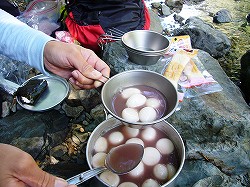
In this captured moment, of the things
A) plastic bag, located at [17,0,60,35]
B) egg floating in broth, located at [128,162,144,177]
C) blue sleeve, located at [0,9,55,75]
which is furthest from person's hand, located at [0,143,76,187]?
plastic bag, located at [17,0,60,35]

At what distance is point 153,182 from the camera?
186cm

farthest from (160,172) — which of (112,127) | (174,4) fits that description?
(174,4)

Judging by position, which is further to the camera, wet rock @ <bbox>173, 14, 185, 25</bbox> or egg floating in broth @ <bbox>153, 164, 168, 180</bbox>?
wet rock @ <bbox>173, 14, 185, 25</bbox>

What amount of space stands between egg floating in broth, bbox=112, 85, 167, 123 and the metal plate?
3.87 feet

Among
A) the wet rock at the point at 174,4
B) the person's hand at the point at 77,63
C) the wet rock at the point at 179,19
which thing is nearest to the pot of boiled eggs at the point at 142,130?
the person's hand at the point at 77,63

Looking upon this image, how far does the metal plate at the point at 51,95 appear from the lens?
297 cm

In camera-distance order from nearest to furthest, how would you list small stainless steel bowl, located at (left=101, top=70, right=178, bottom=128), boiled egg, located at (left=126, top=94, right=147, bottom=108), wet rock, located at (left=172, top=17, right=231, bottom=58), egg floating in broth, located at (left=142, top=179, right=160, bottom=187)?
egg floating in broth, located at (left=142, top=179, right=160, bottom=187)
small stainless steel bowl, located at (left=101, top=70, right=178, bottom=128)
boiled egg, located at (left=126, top=94, right=147, bottom=108)
wet rock, located at (left=172, top=17, right=231, bottom=58)

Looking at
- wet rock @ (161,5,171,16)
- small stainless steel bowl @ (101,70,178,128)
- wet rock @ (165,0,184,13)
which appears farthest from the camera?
wet rock @ (165,0,184,13)

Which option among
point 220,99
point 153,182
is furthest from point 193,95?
point 153,182

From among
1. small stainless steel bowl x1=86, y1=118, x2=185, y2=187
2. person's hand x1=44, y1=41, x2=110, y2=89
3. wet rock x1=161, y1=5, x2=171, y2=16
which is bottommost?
wet rock x1=161, y1=5, x2=171, y2=16

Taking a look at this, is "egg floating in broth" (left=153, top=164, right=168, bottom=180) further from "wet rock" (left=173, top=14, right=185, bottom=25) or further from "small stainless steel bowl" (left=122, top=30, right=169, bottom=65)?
"wet rock" (left=173, top=14, right=185, bottom=25)

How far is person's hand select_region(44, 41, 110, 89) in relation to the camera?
197 centimetres

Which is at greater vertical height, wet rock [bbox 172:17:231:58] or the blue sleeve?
the blue sleeve

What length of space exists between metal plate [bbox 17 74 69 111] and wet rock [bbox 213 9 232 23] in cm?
338
